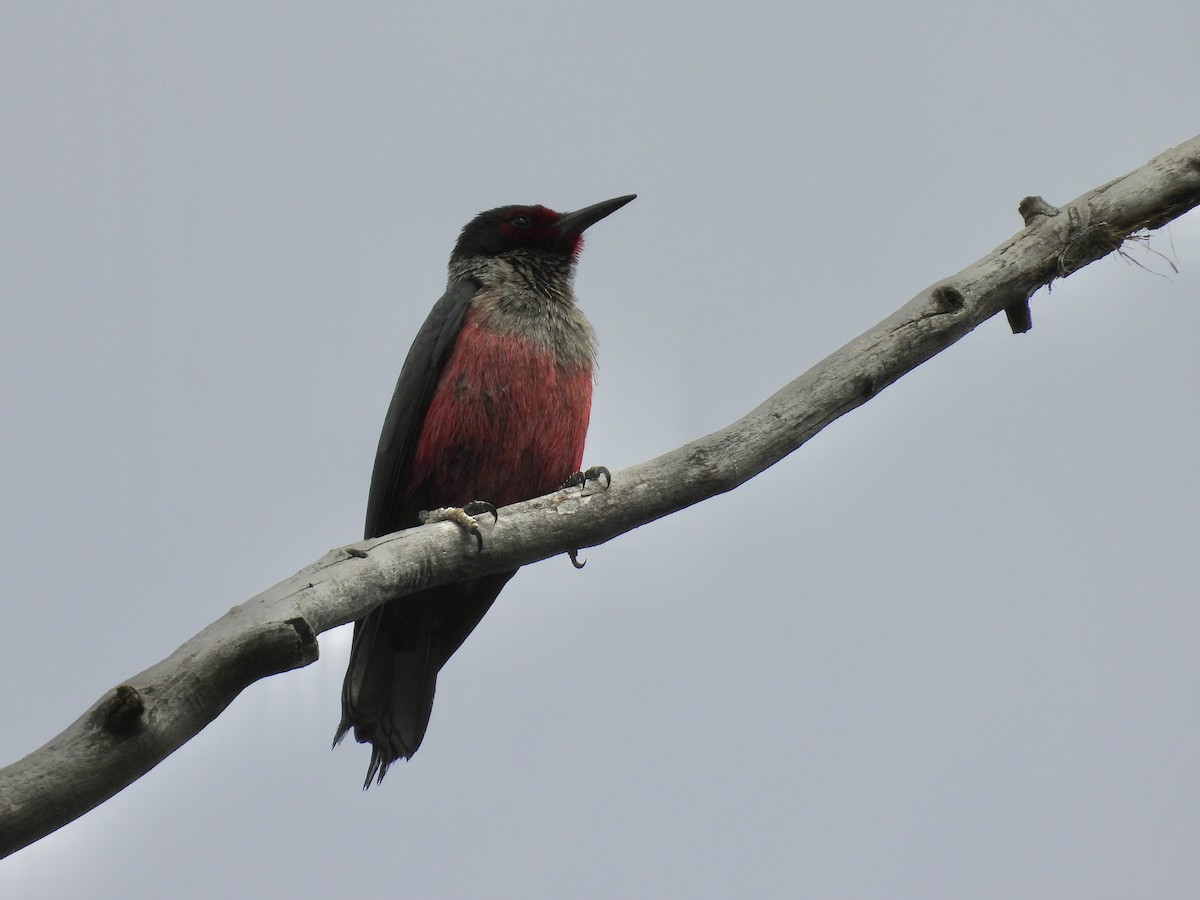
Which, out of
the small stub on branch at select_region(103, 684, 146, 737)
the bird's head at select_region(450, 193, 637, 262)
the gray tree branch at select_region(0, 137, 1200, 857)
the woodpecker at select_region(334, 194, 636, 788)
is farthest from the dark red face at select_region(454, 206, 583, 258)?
the small stub on branch at select_region(103, 684, 146, 737)

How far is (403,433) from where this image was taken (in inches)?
246

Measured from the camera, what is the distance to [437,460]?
6121 millimetres

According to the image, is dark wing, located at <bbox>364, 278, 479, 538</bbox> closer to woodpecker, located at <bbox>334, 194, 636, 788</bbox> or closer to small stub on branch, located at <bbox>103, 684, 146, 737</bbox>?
woodpecker, located at <bbox>334, 194, 636, 788</bbox>

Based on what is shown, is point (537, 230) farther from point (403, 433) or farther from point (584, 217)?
point (403, 433)

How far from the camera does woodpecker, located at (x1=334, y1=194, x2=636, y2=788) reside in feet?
20.1

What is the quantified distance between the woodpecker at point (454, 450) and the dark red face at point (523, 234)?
55 cm

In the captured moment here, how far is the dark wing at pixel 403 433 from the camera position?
6262 mm

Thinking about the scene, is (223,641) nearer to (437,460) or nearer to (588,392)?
(437,460)

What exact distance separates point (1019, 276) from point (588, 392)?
228 centimetres

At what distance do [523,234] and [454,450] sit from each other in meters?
1.66

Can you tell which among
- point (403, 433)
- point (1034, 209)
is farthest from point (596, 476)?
point (1034, 209)

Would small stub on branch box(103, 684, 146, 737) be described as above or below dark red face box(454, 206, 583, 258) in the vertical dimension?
below

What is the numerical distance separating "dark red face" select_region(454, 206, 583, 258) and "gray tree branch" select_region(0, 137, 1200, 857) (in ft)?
8.26

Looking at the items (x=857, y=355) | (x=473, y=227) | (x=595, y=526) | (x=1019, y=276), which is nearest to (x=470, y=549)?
(x=595, y=526)
